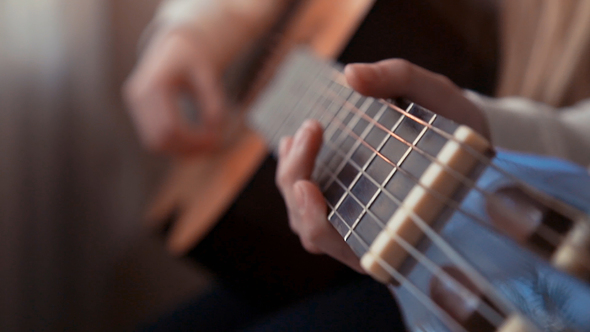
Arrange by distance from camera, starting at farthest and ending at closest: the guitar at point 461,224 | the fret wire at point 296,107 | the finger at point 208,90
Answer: the finger at point 208,90
the fret wire at point 296,107
the guitar at point 461,224

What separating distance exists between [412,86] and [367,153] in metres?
0.05

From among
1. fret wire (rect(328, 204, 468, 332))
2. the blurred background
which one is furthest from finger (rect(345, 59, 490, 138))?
the blurred background

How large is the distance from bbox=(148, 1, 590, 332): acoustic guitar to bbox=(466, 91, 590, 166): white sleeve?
3 centimetres

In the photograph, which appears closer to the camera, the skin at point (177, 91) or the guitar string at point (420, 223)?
the guitar string at point (420, 223)

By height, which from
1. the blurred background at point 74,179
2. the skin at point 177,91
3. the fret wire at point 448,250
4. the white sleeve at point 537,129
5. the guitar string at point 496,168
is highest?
the white sleeve at point 537,129

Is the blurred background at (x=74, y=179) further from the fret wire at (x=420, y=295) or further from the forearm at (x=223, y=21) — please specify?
the fret wire at (x=420, y=295)

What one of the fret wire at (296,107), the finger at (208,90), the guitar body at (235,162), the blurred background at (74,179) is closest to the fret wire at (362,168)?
the fret wire at (296,107)

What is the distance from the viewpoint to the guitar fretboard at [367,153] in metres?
0.21

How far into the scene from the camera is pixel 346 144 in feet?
0.94

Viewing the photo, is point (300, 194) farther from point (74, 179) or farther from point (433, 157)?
point (74, 179)

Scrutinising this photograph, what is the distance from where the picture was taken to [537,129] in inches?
11.8

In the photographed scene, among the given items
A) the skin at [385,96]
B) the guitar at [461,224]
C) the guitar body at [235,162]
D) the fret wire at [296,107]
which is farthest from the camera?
the guitar body at [235,162]

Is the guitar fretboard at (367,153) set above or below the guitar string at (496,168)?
below

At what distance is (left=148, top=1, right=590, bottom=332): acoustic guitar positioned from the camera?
15 cm
